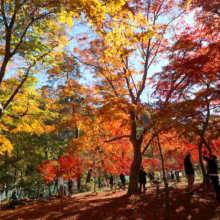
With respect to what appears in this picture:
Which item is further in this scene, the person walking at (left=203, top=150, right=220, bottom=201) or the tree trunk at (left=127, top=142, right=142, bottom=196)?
the tree trunk at (left=127, top=142, right=142, bottom=196)

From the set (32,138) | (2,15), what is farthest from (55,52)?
(32,138)

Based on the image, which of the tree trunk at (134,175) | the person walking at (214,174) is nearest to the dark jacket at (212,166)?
the person walking at (214,174)

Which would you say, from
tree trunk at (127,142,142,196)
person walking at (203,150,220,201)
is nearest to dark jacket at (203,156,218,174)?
person walking at (203,150,220,201)

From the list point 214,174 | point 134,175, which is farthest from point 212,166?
point 134,175

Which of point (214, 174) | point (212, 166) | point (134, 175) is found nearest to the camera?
point (214, 174)

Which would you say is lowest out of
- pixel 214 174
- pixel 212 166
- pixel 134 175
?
pixel 134 175

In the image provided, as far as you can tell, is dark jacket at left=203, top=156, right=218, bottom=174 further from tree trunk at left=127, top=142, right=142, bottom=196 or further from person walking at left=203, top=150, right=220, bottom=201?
tree trunk at left=127, top=142, right=142, bottom=196

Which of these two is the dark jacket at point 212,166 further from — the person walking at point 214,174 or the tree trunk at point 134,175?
the tree trunk at point 134,175

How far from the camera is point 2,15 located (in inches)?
178

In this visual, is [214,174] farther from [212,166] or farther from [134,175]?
[134,175]

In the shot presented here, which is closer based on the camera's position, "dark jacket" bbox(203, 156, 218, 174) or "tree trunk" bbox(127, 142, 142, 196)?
"dark jacket" bbox(203, 156, 218, 174)

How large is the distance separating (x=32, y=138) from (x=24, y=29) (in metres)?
15.6

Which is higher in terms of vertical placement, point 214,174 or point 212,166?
point 212,166

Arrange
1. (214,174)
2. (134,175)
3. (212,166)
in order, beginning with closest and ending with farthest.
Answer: (214,174), (212,166), (134,175)
